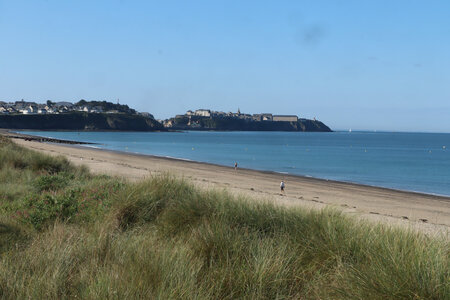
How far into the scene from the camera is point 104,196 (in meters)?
8.91

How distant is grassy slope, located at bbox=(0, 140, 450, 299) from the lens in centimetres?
400

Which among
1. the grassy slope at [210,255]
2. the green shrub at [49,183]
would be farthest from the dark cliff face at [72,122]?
the grassy slope at [210,255]

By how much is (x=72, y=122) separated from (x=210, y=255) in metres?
182

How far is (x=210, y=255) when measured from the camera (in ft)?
17.4

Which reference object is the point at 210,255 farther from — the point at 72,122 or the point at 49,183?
the point at 72,122

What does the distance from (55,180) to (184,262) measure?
9.11 m

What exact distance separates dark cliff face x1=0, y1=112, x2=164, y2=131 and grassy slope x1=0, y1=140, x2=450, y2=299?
17049 centimetres

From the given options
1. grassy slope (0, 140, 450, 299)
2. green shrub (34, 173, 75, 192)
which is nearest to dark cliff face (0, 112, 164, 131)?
green shrub (34, 173, 75, 192)

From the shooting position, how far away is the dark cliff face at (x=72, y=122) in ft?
536

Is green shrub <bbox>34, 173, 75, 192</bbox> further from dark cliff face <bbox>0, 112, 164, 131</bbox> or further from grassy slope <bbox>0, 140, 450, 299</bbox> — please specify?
dark cliff face <bbox>0, 112, 164, 131</bbox>

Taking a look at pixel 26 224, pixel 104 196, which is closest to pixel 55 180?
pixel 104 196

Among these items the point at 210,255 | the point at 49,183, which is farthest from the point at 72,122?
the point at 210,255

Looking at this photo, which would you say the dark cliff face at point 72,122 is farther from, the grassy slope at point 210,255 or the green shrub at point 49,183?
the grassy slope at point 210,255

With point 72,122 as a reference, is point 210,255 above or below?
above
